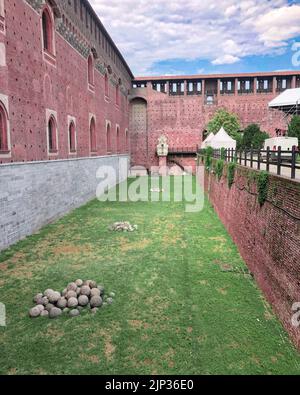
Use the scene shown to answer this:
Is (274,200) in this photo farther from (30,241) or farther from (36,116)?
(36,116)

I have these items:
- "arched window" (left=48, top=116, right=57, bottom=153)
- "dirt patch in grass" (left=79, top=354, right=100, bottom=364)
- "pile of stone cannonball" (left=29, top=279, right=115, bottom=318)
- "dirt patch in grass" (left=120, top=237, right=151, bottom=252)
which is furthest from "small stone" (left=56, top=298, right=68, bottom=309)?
"arched window" (left=48, top=116, right=57, bottom=153)

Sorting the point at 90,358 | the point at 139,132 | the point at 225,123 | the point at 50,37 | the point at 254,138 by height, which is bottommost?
the point at 90,358

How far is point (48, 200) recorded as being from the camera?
13633mm

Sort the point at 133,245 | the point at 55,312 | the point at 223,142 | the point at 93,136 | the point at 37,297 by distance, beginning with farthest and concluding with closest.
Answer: the point at 223,142 < the point at 93,136 < the point at 133,245 < the point at 37,297 < the point at 55,312

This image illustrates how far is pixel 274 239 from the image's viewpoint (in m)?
6.49

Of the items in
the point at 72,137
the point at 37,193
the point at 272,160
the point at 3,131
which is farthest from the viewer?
the point at 72,137

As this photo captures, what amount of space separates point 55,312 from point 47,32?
12279mm

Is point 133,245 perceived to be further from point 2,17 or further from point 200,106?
point 200,106

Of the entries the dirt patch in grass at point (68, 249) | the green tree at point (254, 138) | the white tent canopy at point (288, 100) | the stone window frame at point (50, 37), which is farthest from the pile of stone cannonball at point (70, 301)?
the white tent canopy at point (288, 100)

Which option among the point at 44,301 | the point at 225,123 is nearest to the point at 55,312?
the point at 44,301

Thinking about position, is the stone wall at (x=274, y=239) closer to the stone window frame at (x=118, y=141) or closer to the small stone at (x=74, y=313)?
the small stone at (x=74, y=313)

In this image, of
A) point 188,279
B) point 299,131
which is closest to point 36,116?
point 188,279

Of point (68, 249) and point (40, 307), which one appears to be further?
point (68, 249)

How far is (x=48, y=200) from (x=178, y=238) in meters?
5.88
